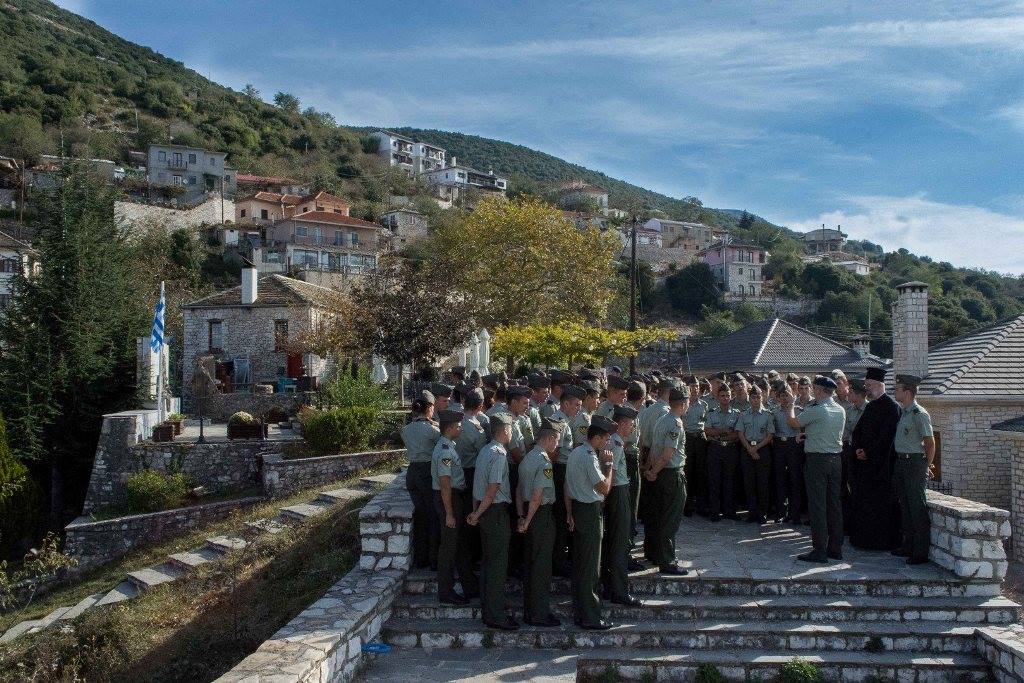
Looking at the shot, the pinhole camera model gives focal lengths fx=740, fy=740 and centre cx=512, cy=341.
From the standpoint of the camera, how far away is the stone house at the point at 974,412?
17.0m

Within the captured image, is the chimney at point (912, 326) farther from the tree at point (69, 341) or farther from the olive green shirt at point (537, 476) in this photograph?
the tree at point (69, 341)

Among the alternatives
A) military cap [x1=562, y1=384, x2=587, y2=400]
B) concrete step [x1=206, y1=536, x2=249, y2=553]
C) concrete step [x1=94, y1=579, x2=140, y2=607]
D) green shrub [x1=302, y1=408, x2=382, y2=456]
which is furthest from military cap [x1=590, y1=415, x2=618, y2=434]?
green shrub [x1=302, y1=408, x2=382, y2=456]

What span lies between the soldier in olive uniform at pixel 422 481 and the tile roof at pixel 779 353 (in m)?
20.8

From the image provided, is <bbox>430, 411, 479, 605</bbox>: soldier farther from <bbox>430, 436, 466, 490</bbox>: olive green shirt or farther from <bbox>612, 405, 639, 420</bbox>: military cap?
<bbox>612, 405, 639, 420</bbox>: military cap

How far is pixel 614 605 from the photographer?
7172 mm

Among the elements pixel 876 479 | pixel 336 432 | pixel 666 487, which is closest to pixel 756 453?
pixel 876 479

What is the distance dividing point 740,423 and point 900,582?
3024 millimetres

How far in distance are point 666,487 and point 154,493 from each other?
15508mm

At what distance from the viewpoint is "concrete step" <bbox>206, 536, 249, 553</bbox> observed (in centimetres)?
1305

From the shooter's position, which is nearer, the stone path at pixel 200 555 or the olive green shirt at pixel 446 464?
the olive green shirt at pixel 446 464

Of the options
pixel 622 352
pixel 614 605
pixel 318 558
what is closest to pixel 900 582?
pixel 614 605

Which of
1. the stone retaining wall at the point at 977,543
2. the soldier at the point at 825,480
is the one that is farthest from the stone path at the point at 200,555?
the stone retaining wall at the point at 977,543

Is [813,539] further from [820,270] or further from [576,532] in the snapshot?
[820,270]

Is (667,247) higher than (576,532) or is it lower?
higher
